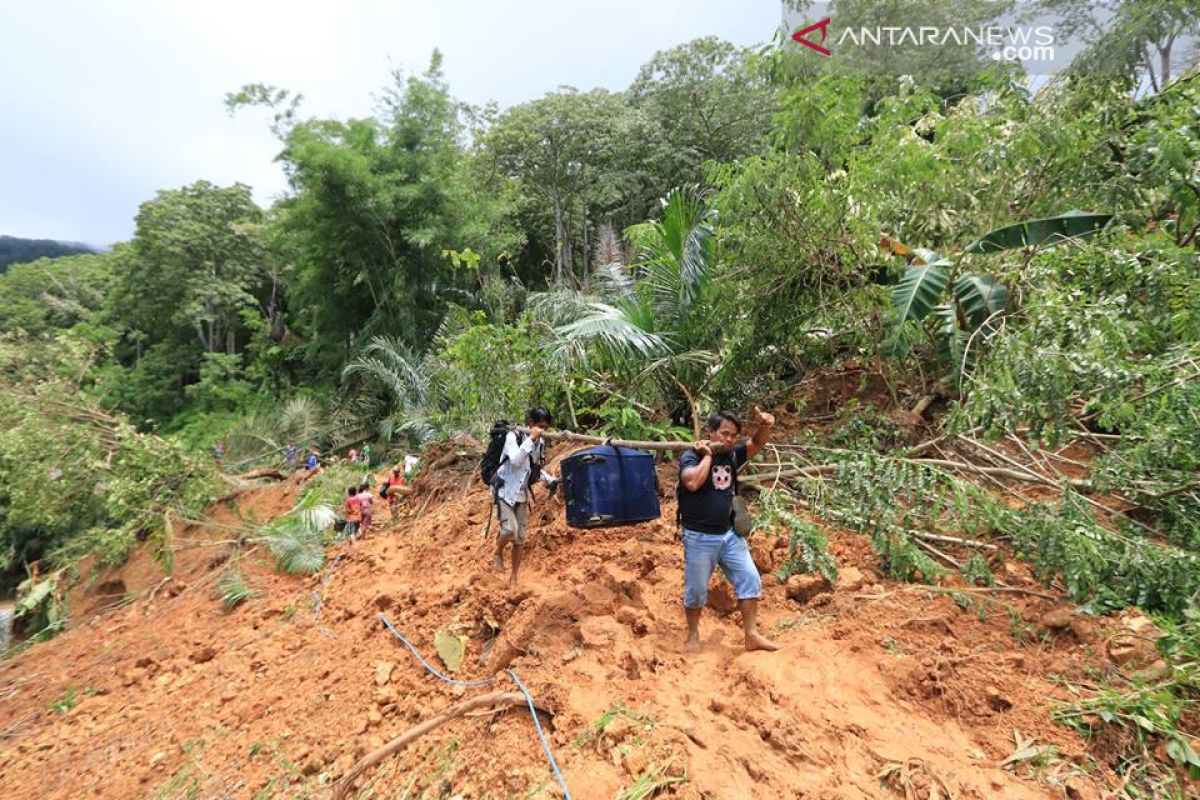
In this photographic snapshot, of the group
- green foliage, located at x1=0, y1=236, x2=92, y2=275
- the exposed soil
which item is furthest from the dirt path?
green foliage, located at x1=0, y1=236, x2=92, y2=275

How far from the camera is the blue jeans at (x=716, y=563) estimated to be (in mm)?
3123

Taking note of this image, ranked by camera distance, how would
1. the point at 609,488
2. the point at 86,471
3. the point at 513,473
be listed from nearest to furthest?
the point at 609,488, the point at 513,473, the point at 86,471

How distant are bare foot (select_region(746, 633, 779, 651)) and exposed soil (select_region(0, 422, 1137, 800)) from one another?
3.5 inches

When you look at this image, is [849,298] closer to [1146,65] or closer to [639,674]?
[1146,65]

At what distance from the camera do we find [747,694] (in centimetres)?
275

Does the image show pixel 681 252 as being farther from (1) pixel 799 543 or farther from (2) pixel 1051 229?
(1) pixel 799 543

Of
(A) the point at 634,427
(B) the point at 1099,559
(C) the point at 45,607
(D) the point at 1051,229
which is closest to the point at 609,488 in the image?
(A) the point at 634,427

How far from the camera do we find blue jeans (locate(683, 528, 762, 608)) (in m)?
3.12

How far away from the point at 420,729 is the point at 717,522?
72.4 inches

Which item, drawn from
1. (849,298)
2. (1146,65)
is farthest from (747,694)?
(1146,65)

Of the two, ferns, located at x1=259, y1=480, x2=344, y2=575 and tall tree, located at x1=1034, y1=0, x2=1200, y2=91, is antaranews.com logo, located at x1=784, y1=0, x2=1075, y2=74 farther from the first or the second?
ferns, located at x1=259, y1=480, x2=344, y2=575

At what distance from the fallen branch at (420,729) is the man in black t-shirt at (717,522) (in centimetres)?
103

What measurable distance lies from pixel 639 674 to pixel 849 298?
165 inches

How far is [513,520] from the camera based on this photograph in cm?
434
